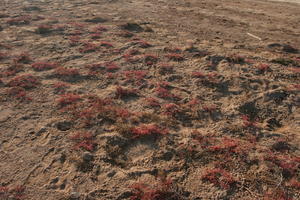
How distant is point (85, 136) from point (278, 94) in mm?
8800

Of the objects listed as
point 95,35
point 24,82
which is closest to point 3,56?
point 24,82

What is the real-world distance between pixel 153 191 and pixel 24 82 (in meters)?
9.46

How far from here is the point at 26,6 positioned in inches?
1087

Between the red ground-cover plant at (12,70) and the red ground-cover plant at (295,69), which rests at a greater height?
the red ground-cover plant at (295,69)

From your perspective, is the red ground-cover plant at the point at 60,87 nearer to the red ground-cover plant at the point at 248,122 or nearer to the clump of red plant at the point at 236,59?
the red ground-cover plant at the point at 248,122

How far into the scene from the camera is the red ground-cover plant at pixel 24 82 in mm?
13531

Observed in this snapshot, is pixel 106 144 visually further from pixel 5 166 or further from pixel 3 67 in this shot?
pixel 3 67

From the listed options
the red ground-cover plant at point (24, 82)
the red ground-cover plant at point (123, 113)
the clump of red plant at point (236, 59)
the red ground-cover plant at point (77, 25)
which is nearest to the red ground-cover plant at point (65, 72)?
the red ground-cover plant at point (24, 82)

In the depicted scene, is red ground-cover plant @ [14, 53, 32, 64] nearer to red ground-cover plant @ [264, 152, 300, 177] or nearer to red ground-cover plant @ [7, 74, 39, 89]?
red ground-cover plant @ [7, 74, 39, 89]

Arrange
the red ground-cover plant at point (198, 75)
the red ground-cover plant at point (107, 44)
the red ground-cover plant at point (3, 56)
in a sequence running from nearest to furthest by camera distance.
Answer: the red ground-cover plant at point (198, 75), the red ground-cover plant at point (3, 56), the red ground-cover plant at point (107, 44)

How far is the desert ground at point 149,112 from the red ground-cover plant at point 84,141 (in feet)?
0.12

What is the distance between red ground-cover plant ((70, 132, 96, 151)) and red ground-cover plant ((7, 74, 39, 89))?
5.03 m

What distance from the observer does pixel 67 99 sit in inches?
487

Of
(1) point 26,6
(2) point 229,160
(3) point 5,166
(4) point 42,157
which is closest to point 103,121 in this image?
(4) point 42,157
